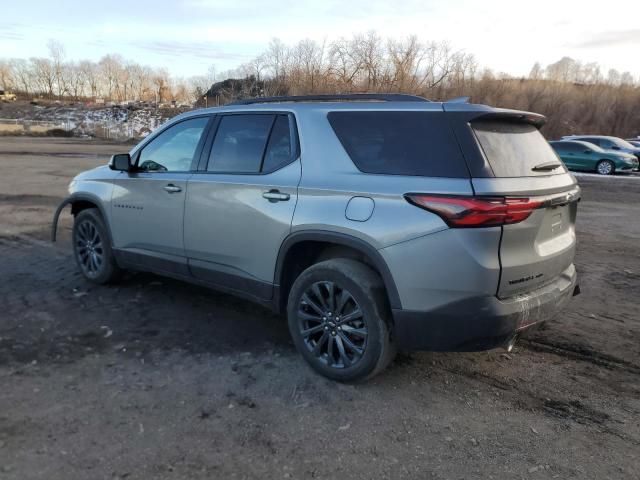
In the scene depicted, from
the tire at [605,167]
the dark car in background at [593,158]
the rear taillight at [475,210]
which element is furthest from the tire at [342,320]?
the tire at [605,167]

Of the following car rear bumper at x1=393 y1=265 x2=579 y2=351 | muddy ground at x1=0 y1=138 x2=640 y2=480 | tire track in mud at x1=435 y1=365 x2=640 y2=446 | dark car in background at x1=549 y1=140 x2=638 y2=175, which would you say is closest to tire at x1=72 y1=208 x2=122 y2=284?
muddy ground at x1=0 y1=138 x2=640 y2=480

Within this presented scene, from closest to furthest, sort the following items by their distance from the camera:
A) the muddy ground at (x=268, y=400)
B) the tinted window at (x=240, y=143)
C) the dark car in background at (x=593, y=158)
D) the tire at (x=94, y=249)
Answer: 1. the muddy ground at (x=268, y=400)
2. the tinted window at (x=240, y=143)
3. the tire at (x=94, y=249)
4. the dark car in background at (x=593, y=158)

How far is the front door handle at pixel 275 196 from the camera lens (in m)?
3.67

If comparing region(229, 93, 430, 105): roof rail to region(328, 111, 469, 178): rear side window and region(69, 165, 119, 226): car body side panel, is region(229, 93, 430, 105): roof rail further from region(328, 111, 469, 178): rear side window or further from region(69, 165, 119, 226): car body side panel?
region(69, 165, 119, 226): car body side panel

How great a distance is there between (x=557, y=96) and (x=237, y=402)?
49400 millimetres

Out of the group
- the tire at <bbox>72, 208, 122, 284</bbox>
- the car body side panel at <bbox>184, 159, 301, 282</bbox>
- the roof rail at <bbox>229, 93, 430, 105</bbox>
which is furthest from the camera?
the tire at <bbox>72, 208, 122, 284</bbox>

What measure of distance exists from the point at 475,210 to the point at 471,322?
2.09 feet

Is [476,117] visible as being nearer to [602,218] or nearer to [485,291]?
[485,291]

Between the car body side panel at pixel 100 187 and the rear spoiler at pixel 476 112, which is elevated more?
the rear spoiler at pixel 476 112

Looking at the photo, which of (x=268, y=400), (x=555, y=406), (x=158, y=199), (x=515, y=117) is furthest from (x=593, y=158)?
(x=268, y=400)

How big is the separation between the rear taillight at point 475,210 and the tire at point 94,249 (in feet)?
11.7

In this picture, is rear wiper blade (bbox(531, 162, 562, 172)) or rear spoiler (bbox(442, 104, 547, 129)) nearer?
rear spoiler (bbox(442, 104, 547, 129))

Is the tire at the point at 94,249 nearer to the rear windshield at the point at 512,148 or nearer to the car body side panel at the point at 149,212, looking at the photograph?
the car body side panel at the point at 149,212

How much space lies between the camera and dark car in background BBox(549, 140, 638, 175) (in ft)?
73.9
